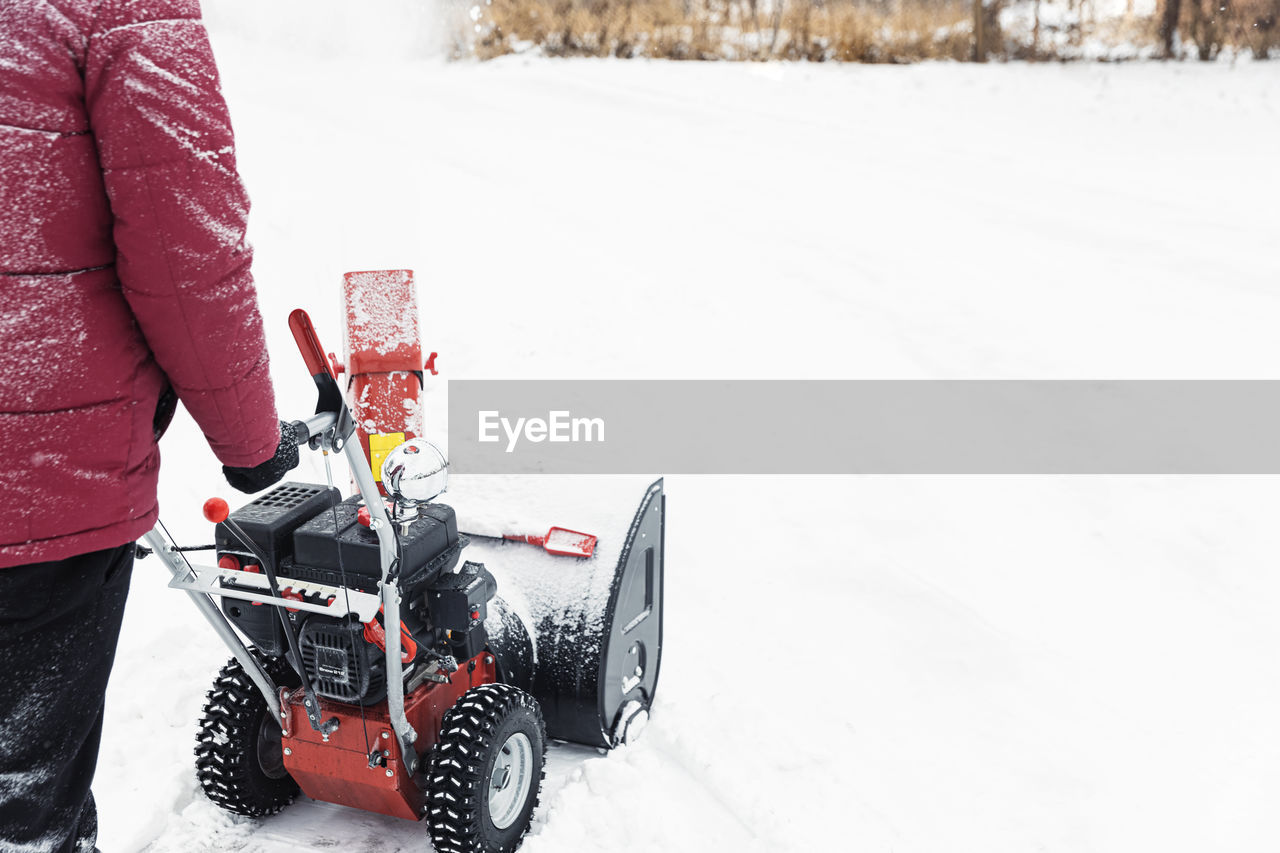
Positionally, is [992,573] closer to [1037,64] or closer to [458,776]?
[458,776]

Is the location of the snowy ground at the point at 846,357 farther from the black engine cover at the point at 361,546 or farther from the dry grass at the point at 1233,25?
the black engine cover at the point at 361,546

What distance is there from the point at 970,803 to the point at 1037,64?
487 inches

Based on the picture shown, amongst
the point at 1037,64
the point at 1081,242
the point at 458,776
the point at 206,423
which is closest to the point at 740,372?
the point at 1081,242

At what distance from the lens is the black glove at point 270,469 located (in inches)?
79.0

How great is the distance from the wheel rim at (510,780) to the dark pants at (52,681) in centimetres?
114

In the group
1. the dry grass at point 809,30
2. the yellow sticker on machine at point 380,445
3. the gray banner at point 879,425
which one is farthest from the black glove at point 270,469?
the dry grass at point 809,30

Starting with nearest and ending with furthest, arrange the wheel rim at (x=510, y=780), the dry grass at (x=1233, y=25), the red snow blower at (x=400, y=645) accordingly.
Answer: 1. the red snow blower at (x=400, y=645)
2. the wheel rim at (x=510, y=780)
3. the dry grass at (x=1233, y=25)

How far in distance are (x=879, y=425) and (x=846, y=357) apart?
1.01 meters

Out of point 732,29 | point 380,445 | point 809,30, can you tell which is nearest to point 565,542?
point 380,445

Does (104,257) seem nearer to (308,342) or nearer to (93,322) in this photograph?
(93,322)

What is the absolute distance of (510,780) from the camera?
2910mm

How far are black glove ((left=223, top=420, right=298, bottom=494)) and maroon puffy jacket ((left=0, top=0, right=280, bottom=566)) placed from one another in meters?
0.27

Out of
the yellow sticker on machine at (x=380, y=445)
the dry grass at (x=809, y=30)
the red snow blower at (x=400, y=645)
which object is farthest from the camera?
the dry grass at (x=809, y=30)

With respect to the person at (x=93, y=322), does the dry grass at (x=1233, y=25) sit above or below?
above
